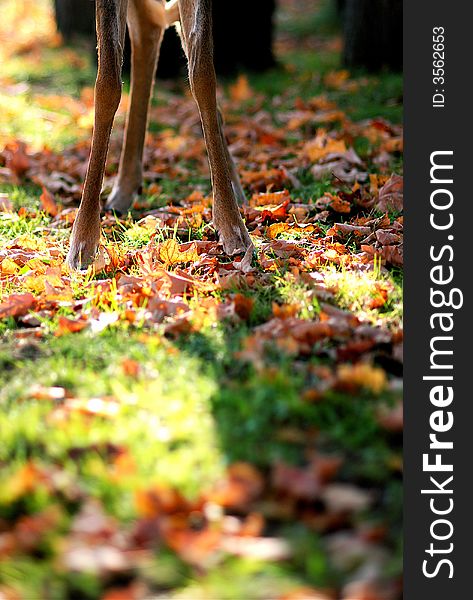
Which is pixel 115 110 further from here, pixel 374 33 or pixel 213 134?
pixel 374 33

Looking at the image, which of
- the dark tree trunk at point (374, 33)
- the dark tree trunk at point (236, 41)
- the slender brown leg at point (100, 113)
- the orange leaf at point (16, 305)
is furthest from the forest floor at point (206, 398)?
the dark tree trunk at point (236, 41)

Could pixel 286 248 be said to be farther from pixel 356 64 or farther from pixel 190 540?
pixel 356 64

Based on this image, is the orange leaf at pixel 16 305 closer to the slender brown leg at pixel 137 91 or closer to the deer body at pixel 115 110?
the deer body at pixel 115 110

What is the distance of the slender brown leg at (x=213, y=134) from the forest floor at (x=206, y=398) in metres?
0.12

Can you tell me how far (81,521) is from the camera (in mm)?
2084

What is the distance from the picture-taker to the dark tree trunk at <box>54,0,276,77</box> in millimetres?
8945

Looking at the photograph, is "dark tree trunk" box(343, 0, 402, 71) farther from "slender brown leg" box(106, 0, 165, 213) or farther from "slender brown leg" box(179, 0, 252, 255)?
"slender brown leg" box(179, 0, 252, 255)

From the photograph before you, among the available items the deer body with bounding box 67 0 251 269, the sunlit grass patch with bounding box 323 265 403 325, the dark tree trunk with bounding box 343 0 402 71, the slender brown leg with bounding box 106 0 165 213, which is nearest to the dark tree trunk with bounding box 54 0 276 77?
the dark tree trunk with bounding box 343 0 402 71

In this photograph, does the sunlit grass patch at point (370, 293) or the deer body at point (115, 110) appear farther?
the deer body at point (115, 110)

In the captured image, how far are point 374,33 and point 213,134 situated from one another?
528 cm

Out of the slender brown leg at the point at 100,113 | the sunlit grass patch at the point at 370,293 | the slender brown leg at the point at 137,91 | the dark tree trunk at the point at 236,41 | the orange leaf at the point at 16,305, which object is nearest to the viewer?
the sunlit grass patch at the point at 370,293

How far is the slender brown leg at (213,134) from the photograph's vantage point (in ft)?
12.8

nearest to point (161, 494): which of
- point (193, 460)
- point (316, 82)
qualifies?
point (193, 460)

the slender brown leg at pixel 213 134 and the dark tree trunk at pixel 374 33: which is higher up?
the dark tree trunk at pixel 374 33
